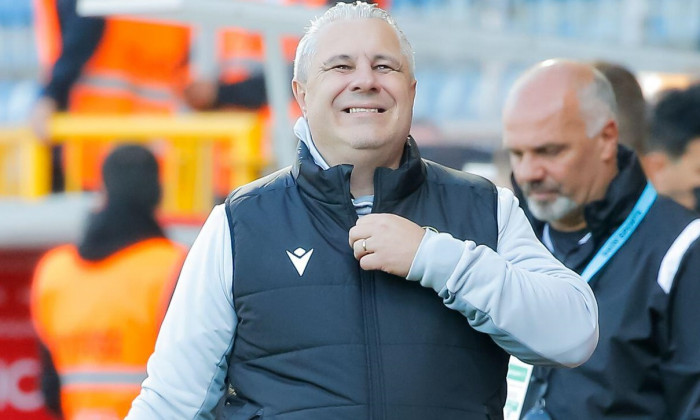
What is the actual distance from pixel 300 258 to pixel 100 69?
465cm

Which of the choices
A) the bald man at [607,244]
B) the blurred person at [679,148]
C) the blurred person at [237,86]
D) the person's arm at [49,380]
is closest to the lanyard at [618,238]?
the bald man at [607,244]

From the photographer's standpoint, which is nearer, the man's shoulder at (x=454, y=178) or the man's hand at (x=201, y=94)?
the man's shoulder at (x=454, y=178)

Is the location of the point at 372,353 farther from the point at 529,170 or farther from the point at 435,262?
the point at 529,170

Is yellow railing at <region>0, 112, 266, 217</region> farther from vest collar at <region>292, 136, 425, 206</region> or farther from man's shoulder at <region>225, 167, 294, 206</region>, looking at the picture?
vest collar at <region>292, 136, 425, 206</region>

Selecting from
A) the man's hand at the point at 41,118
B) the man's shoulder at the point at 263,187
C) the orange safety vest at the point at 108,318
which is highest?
the man's shoulder at the point at 263,187

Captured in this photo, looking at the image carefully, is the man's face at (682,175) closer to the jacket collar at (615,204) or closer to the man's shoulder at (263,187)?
the jacket collar at (615,204)

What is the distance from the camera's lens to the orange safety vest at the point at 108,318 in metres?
4.89

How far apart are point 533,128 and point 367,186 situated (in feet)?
3.38

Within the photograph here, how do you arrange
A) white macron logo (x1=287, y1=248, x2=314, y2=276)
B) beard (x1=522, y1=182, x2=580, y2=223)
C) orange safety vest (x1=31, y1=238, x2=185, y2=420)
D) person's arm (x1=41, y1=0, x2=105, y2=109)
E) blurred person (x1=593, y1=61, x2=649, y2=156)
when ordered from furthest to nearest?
person's arm (x1=41, y1=0, x2=105, y2=109)
orange safety vest (x1=31, y1=238, x2=185, y2=420)
blurred person (x1=593, y1=61, x2=649, y2=156)
beard (x1=522, y1=182, x2=580, y2=223)
white macron logo (x1=287, y1=248, x2=314, y2=276)

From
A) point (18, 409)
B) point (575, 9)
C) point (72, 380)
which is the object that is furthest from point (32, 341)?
point (575, 9)

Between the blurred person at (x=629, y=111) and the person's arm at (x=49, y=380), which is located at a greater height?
the blurred person at (x=629, y=111)

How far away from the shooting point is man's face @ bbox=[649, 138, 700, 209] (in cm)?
435

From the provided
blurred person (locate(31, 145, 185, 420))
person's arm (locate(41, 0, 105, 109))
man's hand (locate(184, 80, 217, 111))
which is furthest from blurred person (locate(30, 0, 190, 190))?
blurred person (locate(31, 145, 185, 420))

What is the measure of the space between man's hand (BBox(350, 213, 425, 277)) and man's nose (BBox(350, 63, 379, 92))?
0.79 feet
